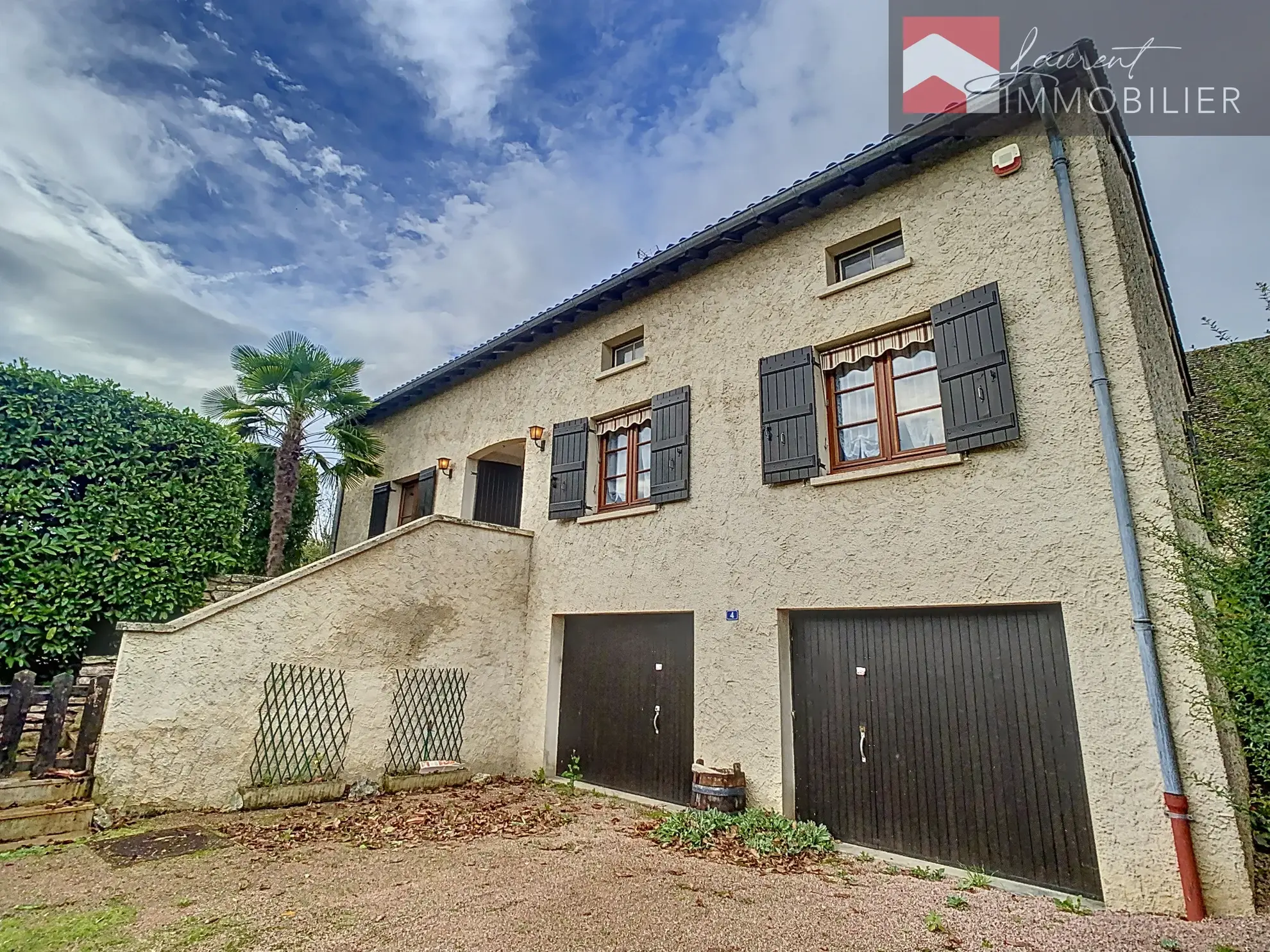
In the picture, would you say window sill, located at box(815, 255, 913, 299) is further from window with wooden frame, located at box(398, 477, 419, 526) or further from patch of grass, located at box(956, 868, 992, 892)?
window with wooden frame, located at box(398, 477, 419, 526)

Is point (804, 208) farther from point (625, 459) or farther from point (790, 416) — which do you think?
point (625, 459)

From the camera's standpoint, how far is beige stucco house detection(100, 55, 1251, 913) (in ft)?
14.6

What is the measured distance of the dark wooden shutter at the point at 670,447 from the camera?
7449mm

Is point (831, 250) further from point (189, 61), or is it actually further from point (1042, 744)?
point (189, 61)

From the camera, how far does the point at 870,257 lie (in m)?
6.77

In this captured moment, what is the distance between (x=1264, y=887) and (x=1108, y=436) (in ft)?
11.0

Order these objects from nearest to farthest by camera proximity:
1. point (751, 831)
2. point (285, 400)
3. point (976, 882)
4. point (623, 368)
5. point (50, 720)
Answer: point (976, 882), point (50, 720), point (751, 831), point (623, 368), point (285, 400)

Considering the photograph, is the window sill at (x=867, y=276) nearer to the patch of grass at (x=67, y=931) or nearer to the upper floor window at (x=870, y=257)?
the upper floor window at (x=870, y=257)

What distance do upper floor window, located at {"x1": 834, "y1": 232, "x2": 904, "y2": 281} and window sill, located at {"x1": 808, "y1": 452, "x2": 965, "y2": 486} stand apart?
2.40 meters

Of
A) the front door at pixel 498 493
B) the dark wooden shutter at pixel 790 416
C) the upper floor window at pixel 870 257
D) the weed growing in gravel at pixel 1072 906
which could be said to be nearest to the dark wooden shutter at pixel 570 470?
the front door at pixel 498 493

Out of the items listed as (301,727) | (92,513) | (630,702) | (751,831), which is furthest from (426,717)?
(92,513)

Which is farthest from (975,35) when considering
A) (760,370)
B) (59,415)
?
(59,415)

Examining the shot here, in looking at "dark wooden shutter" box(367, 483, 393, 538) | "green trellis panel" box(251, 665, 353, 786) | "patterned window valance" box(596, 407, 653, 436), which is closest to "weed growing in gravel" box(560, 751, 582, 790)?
"green trellis panel" box(251, 665, 353, 786)

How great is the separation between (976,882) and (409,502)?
454 inches
